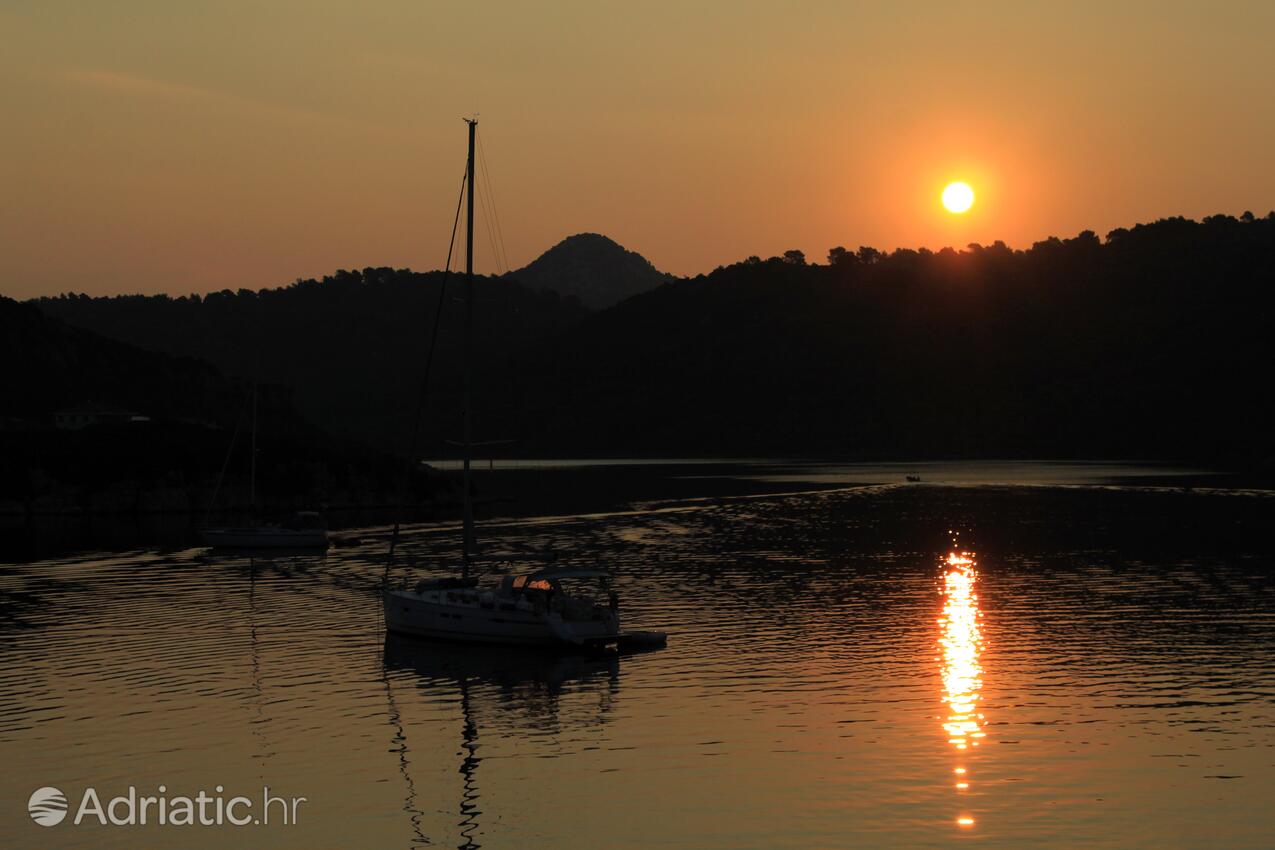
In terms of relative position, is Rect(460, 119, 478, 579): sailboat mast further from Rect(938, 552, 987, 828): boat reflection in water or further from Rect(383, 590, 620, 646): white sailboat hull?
Rect(938, 552, 987, 828): boat reflection in water

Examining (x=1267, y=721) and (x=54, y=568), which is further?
(x=54, y=568)

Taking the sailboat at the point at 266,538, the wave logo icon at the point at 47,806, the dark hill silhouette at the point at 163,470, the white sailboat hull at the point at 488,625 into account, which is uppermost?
the dark hill silhouette at the point at 163,470

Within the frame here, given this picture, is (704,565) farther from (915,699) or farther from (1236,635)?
(915,699)

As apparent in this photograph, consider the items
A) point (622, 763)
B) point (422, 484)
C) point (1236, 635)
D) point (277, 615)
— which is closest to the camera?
point (622, 763)

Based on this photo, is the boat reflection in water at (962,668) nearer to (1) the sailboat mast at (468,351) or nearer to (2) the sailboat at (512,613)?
(2) the sailboat at (512,613)

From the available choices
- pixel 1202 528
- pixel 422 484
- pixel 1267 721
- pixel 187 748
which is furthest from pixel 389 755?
pixel 422 484

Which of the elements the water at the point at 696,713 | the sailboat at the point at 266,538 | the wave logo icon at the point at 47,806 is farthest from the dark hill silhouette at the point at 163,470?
the wave logo icon at the point at 47,806

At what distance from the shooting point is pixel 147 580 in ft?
273

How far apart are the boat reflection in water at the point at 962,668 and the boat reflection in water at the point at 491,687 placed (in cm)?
1102

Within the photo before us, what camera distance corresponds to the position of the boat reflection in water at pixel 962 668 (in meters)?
38.9

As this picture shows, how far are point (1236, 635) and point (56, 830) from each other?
154 ft

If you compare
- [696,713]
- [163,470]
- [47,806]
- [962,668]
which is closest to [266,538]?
[163,470]

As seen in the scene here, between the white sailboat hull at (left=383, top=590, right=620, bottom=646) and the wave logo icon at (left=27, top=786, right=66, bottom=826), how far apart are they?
2225cm

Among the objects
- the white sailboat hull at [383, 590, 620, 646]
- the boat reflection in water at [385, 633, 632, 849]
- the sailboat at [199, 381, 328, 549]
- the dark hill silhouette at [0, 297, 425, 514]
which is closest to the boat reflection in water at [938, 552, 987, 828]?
the boat reflection in water at [385, 633, 632, 849]
